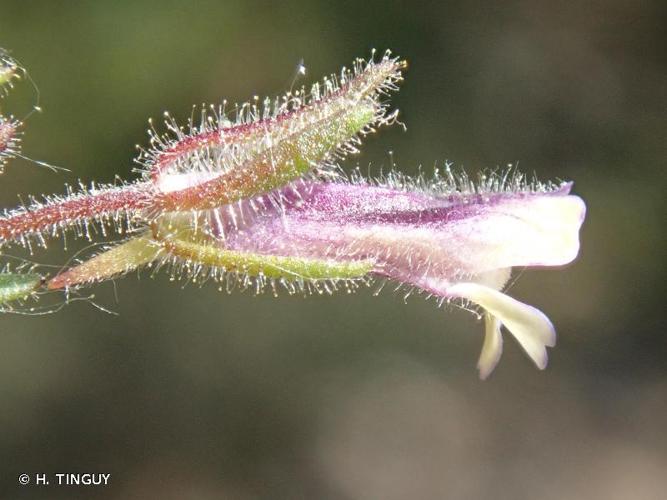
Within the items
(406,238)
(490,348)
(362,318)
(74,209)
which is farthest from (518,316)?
(362,318)

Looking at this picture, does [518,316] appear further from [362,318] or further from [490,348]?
[362,318]

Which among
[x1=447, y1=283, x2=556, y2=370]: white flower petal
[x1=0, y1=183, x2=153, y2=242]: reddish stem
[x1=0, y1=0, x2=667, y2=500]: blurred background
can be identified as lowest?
[x1=447, y1=283, x2=556, y2=370]: white flower petal

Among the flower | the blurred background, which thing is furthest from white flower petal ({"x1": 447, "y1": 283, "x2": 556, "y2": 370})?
the blurred background

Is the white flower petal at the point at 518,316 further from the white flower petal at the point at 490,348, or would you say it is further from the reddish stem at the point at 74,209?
the reddish stem at the point at 74,209

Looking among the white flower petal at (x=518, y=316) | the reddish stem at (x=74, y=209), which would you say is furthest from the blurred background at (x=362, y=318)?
the white flower petal at (x=518, y=316)

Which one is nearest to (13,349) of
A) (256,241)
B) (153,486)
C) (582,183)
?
(153,486)

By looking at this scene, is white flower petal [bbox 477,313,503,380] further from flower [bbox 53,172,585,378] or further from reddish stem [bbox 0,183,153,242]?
reddish stem [bbox 0,183,153,242]
